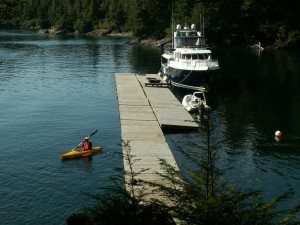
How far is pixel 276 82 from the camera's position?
7256 centimetres

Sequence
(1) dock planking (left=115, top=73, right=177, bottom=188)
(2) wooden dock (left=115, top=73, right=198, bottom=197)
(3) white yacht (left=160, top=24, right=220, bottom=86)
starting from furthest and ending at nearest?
(3) white yacht (left=160, top=24, right=220, bottom=86) < (2) wooden dock (left=115, top=73, right=198, bottom=197) < (1) dock planking (left=115, top=73, right=177, bottom=188)

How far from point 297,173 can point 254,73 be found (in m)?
54.1

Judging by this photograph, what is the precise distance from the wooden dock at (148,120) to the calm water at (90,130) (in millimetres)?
1467

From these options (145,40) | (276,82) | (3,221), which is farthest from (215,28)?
(3,221)

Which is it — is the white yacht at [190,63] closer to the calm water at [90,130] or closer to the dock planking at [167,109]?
the dock planking at [167,109]

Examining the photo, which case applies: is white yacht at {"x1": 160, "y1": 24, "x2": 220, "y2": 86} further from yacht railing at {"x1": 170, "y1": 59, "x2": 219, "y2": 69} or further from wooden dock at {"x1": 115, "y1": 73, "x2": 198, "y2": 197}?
wooden dock at {"x1": 115, "y1": 73, "x2": 198, "y2": 197}

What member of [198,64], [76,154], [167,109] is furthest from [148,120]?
[198,64]

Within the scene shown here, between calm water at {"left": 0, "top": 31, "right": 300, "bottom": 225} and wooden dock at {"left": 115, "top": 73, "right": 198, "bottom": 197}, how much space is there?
147cm

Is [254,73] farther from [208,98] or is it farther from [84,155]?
Answer: [84,155]

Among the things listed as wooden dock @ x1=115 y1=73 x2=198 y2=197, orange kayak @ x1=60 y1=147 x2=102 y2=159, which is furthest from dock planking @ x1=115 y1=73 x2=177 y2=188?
orange kayak @ x1=60 y1=147 x2=102 y2=159

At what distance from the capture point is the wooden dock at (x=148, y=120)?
1231 inches

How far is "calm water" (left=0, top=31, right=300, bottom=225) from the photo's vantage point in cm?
2830

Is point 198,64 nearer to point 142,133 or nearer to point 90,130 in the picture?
point 90,130

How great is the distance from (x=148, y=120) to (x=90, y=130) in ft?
19.0
